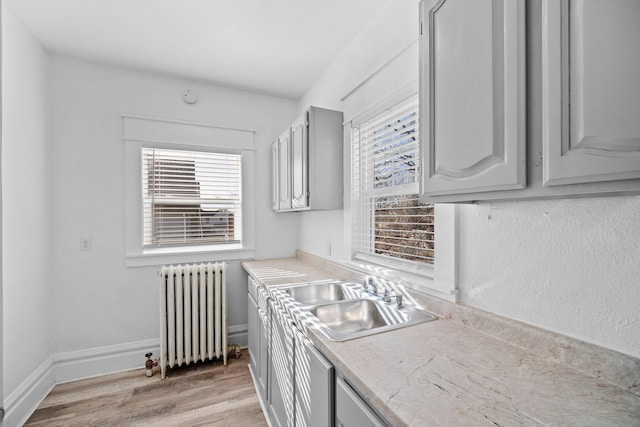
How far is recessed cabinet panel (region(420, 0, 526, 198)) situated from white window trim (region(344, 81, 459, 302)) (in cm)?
37

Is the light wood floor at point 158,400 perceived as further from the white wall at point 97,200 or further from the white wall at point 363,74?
the white wall at point 363,74

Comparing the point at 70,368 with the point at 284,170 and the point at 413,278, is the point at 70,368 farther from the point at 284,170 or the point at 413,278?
the point at 413,278

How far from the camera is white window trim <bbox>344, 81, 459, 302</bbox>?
4.21 feet

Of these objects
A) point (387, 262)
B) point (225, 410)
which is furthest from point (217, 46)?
point (225, 410)

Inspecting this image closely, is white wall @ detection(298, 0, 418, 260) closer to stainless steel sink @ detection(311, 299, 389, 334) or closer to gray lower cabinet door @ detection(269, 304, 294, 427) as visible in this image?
stainless steel sink @ detection(311, 299, 389, 334)

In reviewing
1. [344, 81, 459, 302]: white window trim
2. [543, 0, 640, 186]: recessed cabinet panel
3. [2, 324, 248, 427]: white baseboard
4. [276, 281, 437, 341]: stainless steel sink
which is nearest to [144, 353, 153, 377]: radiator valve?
[2, 324, 248, 427]: white baseboard

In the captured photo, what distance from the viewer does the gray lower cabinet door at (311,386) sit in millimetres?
1017

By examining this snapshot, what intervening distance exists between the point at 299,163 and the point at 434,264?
122 centimetres

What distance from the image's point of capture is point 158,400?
210cm

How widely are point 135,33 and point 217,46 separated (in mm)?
545

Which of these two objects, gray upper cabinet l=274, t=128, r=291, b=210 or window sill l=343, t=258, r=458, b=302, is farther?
gray upper cabinet l=274, t=128, r=291, b=210

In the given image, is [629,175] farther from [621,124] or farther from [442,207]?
[442,207]

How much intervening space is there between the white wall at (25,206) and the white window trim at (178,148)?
53 cm

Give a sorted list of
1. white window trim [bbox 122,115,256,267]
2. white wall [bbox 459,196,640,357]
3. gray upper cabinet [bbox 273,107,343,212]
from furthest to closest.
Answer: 1. white window trim [bbox 122,115,256,267]
2. gray upper cabinet [bbox 273,107,343,212]
3. white wall [bbox 459,196,640,357]
